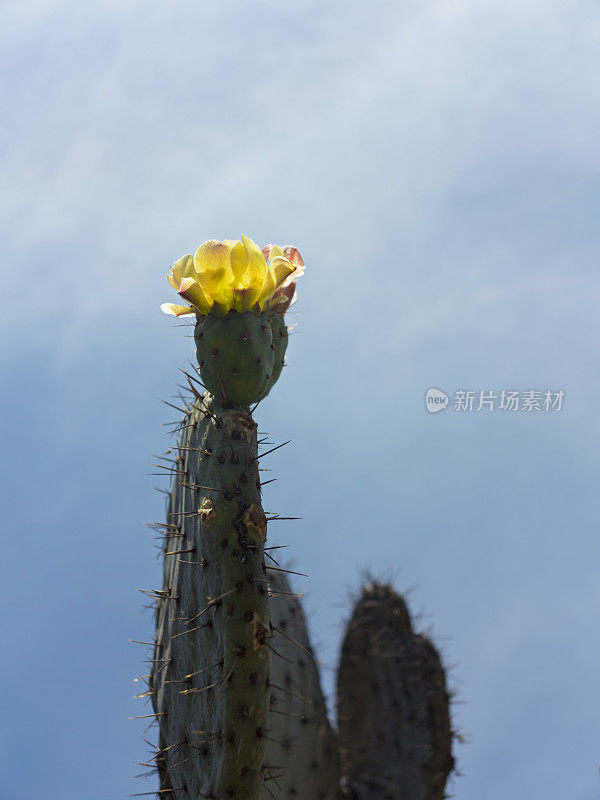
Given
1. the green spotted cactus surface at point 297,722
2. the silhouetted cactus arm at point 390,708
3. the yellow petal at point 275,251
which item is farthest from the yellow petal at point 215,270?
the silhouetted cactus arm at point 390,708

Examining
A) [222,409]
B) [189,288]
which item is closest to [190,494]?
[222,409]

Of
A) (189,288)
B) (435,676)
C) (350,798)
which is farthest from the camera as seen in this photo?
(435,676)

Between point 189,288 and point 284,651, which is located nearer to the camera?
point 189,288

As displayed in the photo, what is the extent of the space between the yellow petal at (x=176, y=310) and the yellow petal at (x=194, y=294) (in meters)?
0.04

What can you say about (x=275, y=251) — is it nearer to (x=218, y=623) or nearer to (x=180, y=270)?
(x=180, y=270)

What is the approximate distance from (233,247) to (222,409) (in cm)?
33

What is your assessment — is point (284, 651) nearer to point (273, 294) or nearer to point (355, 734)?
point (355, 734)

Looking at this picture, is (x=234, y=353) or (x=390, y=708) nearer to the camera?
(x=234, y=353)

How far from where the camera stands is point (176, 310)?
1.53 meters

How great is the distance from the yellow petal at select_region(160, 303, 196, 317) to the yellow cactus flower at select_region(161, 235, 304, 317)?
0.11 ft

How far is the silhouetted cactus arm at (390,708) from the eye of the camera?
101 inches

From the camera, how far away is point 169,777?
61.7 inches

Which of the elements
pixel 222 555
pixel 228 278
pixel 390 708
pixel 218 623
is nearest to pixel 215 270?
pixel 228 278

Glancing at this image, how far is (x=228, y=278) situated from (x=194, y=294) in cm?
8
